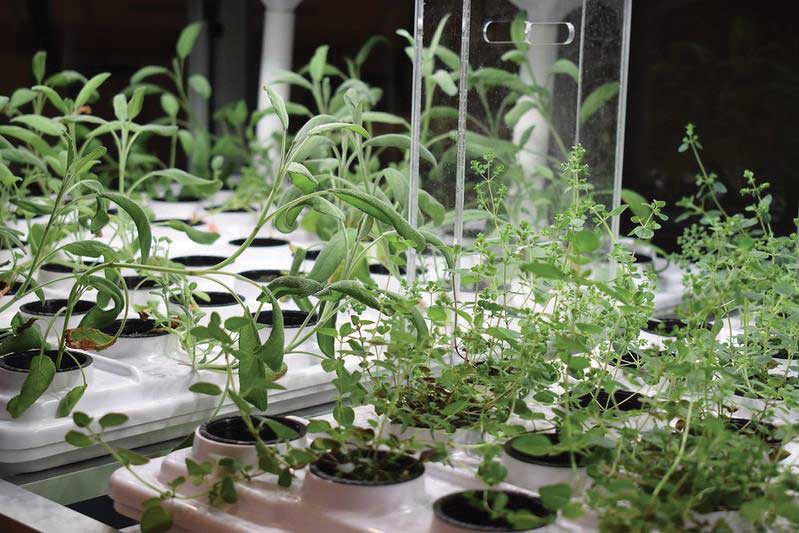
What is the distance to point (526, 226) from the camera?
35.8 inches

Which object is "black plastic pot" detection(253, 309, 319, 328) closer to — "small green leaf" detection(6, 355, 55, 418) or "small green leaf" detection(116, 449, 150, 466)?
"small green leaf" detection(6, 355, 55, 418)

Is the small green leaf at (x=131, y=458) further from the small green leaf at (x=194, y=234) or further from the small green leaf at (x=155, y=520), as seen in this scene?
the small green leaf at (x=194, y=234)

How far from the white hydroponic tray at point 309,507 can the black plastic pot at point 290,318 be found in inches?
15.8

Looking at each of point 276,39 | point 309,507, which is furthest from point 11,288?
point 276,39

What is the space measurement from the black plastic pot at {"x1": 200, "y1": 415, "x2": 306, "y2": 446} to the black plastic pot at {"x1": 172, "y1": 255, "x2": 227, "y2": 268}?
0.85 metres

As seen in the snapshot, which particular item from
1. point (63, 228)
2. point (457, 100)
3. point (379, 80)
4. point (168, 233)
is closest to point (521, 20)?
point (457, 100)

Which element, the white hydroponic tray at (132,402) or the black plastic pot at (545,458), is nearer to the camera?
the black plastic pot at (545,458)

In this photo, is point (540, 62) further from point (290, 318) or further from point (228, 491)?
point (228, 491)

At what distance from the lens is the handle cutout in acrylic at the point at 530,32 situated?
3.74 ft

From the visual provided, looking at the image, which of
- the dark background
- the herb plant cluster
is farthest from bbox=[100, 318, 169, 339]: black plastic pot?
the dark background

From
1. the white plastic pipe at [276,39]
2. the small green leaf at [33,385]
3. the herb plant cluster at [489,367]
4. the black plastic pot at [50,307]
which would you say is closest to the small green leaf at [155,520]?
the herb plant cluster at [489,367]

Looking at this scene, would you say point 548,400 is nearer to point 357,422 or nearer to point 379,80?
point 357,422

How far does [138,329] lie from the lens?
3.98 ft

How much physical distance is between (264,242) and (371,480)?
1284 mm
